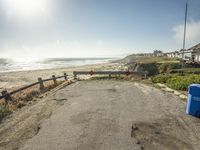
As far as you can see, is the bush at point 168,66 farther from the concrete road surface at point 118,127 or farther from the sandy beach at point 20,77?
the sandy beach at point 20,77

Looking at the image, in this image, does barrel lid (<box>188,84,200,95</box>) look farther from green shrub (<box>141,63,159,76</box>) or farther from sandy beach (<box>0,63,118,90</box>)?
sandy beach (<box>0,63,118,90</box>)

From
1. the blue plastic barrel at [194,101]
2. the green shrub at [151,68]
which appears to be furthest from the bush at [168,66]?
the blue plastic barrel at [194,101]

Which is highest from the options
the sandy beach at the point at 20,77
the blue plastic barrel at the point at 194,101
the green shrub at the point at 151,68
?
the blue plastic barrel at the point at 194,101

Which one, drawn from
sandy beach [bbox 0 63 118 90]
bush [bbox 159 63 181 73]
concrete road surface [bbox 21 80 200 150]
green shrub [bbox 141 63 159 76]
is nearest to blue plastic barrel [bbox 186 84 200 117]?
concrete road surface [bbox 21 80 200 150]

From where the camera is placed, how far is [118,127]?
25.5 feet

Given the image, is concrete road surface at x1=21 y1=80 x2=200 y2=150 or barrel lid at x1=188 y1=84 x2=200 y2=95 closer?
Result: concrete road surface at x1=21 y1=80 x2=200 y2=150

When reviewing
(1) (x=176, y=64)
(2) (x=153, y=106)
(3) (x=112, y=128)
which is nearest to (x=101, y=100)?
(2) (x=153, y=106)

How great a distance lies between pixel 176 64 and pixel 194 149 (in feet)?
87.3

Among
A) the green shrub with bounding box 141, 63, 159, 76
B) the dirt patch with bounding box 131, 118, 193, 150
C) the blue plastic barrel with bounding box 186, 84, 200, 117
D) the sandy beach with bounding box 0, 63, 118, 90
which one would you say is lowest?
the sandy beach with bounding box 0, 63, 118, 90

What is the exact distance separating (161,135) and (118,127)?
57.9 inches

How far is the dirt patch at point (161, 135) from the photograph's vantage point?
20.6 ft

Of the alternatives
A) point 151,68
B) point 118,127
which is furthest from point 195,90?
point 151,68

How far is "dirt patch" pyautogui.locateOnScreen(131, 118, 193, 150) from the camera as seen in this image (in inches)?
247

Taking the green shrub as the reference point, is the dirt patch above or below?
above
